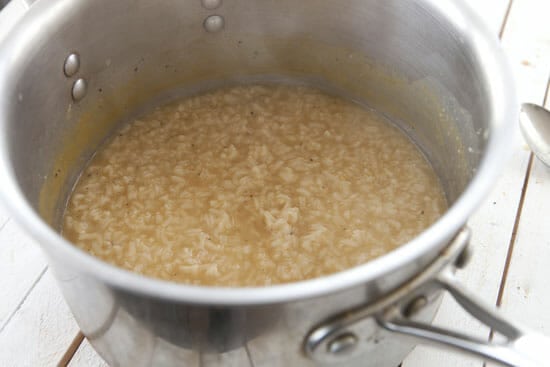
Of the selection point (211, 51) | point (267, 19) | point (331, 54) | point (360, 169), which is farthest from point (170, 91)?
point (360, 169)

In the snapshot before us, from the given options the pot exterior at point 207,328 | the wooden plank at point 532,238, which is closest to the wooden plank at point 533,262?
the wooden plank at point 532,238

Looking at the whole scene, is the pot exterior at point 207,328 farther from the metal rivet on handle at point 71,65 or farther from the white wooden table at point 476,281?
the metal rivet on handle at point 71,65

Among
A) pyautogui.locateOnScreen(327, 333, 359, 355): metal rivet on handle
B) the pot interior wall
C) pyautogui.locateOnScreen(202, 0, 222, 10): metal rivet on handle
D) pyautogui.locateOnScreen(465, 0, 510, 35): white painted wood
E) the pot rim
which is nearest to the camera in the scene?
the pot rim

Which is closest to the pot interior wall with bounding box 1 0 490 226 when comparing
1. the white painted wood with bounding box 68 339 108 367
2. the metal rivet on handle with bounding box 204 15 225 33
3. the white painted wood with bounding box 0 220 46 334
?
the metal rivet on handle with bounding box 204 15 225 33

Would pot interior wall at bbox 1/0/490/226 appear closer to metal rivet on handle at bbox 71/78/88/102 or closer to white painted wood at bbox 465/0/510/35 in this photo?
metal rivet on handle at bbox 71/78/88/102

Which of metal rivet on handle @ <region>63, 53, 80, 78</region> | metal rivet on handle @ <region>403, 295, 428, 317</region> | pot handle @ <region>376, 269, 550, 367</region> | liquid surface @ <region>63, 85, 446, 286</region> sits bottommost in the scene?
liquid surface @ <region>63, 85, 446, 286</region>

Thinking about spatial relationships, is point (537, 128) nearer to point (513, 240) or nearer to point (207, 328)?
point (513, 240)

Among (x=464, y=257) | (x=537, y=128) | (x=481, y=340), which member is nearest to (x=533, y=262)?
(x=537, y=128)
